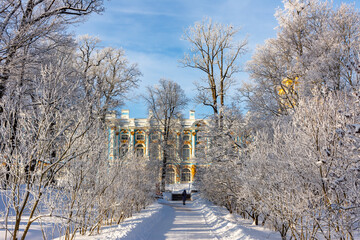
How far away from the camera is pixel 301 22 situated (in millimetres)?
17047

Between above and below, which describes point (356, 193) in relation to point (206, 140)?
below

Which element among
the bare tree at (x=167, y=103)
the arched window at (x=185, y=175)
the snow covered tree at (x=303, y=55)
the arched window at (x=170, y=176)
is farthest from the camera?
the arched window at (x=185, y=175)

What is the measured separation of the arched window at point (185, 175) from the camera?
48.5m

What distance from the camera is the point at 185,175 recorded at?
48906mm

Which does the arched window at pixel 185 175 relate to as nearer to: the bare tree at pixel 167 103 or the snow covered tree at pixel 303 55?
the bare tree at pixel 167 103

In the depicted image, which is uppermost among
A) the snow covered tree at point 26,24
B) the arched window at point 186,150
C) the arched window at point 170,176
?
the snow covered tree at point 26,24

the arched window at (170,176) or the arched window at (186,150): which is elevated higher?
the arched window at (186,150)

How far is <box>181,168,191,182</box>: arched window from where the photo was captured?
48.5 metres

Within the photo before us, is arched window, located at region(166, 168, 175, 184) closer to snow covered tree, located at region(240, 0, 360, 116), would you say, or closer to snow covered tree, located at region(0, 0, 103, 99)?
snow covered tree, located at region(240, 0, 360, 116)

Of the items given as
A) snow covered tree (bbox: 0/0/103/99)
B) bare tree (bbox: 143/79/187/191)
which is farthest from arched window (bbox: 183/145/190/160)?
snow covered tree (bbox: 0/0/103/99)

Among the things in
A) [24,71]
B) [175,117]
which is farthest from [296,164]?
[175,117]

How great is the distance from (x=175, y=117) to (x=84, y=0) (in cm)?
2464

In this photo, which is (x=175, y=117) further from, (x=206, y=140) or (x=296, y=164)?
(x=296, y=164)

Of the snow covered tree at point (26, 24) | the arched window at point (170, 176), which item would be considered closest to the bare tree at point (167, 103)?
the arched window at point (170, 176)
